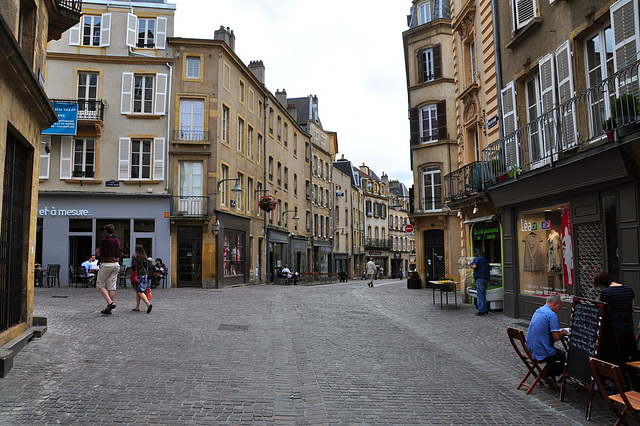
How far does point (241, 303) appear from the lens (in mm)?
17250

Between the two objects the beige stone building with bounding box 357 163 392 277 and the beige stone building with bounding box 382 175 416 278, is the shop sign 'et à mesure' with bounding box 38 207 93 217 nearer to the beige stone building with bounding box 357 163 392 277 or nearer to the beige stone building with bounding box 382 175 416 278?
the beige stone building with bounding box 357 163 392 277

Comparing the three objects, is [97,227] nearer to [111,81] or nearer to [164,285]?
[164,285]

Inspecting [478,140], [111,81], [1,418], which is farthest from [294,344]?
[111,81]

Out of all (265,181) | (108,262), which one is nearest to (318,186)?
(265,181)

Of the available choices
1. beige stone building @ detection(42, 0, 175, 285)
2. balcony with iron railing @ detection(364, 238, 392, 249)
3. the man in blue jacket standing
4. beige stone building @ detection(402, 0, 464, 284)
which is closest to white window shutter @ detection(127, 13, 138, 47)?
beige stone building @ detection(42, 0, 175, 285)

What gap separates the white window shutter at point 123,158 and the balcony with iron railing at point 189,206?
8.61 ft

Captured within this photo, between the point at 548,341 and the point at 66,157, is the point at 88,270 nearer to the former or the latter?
the point at 66,157

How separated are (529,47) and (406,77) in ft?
60.6

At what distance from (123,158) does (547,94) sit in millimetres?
20779

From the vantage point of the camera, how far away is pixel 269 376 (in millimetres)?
6969

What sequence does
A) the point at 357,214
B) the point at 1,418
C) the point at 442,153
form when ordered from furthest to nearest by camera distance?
Result: the point at 357,214 < the point at 442,153 < the point at 1,418

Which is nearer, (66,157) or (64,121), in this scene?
(64,121)

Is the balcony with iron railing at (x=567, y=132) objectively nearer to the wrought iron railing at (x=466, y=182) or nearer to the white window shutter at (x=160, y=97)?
the wrought iron railing at (x=466, y=182)

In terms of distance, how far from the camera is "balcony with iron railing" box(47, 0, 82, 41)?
10954 mm
